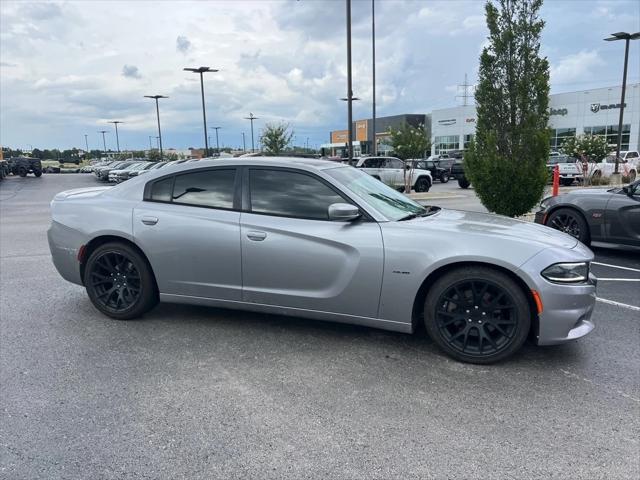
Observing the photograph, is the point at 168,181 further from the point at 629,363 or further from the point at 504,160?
the point at 504,160

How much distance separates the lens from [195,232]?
4301 mm

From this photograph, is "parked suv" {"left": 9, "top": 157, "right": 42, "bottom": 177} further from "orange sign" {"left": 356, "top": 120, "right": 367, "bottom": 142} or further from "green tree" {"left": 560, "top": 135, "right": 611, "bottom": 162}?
"orange sign" {"left": 356, "top": 120, "right": 367, "bottom": 142}

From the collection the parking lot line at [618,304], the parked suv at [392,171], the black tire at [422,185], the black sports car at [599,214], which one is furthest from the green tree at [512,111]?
the black tire at [422,185]

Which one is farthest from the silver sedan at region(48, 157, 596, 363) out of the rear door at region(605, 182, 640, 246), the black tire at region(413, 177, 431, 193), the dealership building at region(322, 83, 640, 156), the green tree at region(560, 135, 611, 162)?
the dealership building at region(322, 83, 640, 156)

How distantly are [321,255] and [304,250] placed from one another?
0.15 meters

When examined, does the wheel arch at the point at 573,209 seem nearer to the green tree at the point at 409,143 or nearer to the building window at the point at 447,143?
the green tree at the point at 409,143

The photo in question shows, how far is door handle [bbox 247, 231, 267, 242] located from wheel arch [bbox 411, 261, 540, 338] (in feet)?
4.39

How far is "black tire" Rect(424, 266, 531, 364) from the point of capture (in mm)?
3545

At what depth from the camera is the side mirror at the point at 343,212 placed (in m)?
3.77

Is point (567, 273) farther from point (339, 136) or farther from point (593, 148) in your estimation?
point (339, 136)

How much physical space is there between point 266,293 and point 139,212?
4.85 feet

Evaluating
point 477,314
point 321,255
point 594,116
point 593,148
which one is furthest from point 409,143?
point 594,116

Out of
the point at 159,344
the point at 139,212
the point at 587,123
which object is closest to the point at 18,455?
the point at 159,344

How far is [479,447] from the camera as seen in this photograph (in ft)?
8.82
